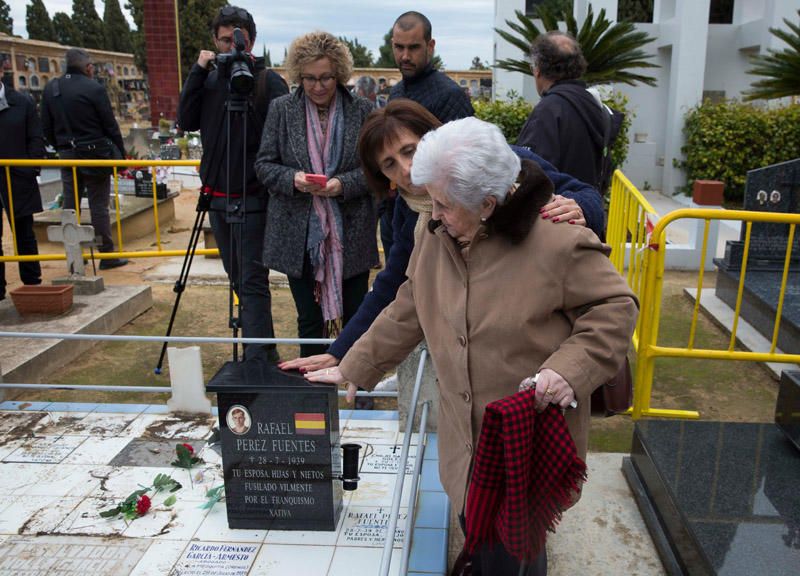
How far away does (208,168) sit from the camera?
13.6 ft

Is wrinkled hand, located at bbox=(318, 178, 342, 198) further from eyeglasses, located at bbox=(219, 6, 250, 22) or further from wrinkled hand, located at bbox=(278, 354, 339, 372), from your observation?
wrinkled hand, located at bbox=(278, 354, 339, 372)

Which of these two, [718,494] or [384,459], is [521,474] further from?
[384,459]

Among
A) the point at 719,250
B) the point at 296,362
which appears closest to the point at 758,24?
the point at 719,250

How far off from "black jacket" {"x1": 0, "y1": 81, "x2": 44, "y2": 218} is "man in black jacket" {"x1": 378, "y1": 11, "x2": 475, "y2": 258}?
3858 millimetres

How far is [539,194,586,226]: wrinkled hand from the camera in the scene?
73.9 inches

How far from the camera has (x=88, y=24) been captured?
49.8 metres

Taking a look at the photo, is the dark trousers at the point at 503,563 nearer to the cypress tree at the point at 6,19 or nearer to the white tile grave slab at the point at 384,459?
the white tile grave slab at the point at 384,459

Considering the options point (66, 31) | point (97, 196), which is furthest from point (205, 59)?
point (66, 31)

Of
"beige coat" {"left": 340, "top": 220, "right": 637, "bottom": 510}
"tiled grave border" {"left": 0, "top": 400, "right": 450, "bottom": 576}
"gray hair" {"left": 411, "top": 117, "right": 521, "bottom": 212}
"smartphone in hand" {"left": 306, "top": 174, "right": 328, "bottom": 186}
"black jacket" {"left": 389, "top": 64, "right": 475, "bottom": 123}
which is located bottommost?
"tiled grave border" {"left": 0, "top": 400, "right": 450, "bottom": 576}

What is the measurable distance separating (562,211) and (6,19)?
58.0m

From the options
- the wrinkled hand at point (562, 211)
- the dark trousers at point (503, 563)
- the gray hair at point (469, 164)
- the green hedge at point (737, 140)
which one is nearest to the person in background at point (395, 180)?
the wrinkled hand at point (562, 211)

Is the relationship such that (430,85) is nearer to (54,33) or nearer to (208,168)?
(208,168)

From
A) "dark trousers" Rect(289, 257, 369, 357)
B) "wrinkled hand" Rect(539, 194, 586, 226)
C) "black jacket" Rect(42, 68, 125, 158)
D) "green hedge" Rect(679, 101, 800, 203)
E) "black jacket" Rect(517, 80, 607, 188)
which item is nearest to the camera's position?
"wrinkled hand" Rect(539, 194, 586, 226)

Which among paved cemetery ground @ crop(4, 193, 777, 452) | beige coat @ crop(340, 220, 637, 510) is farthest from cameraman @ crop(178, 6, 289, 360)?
beige coat @ crop(340, 220, 637, 510)
